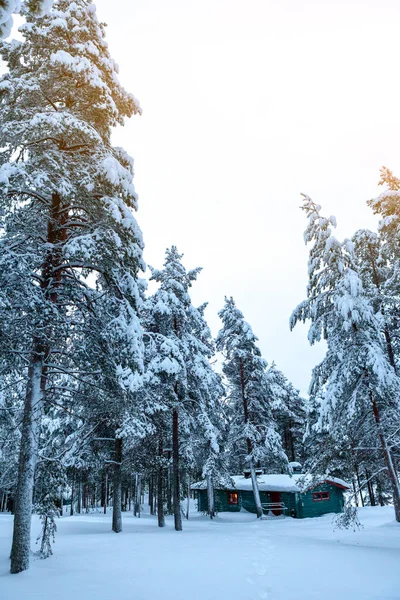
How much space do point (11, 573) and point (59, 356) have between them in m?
5.15

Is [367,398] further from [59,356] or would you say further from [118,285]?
[59,356]

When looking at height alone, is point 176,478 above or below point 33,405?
below

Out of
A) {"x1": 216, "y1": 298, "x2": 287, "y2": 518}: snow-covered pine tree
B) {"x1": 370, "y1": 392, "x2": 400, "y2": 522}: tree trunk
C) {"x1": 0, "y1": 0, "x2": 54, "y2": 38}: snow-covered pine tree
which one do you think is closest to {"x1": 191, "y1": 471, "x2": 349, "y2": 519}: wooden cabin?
{"x1": 216, "y1": 298, "x2": 287, "y2": 518}: snow-covered pine tree

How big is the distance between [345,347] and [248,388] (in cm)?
1428

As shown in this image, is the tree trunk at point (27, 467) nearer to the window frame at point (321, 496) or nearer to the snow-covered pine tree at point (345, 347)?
the snow-covered pine tree at point (345, 347)

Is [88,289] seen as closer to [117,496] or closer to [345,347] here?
[345,347]

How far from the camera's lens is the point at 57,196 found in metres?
9.58

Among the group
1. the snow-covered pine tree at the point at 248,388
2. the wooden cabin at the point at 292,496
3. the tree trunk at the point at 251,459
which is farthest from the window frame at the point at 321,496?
the snow-covered pine tree at the point at 248,388

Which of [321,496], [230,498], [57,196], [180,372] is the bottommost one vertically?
[230,498]

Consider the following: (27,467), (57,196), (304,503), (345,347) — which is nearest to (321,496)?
(304,503)

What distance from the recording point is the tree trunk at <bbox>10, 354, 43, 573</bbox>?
7.49 meters

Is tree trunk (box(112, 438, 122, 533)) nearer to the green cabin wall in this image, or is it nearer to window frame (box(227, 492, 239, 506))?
the green cabin wall

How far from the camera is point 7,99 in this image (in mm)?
9125

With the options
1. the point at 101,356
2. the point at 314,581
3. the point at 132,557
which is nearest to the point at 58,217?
the point at 101,356
